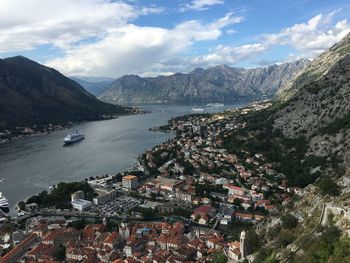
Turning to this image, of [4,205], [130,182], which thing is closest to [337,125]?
[130,182]

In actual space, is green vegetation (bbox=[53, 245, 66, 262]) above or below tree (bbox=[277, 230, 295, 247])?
below

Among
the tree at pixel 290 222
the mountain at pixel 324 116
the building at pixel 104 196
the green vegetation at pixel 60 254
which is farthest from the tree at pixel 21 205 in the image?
the mountain at pixel 324 116

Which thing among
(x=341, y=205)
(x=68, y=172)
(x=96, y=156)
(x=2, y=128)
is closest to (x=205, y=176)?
(x=68, y=172)

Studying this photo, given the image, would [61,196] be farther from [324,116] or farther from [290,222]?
[324,116]

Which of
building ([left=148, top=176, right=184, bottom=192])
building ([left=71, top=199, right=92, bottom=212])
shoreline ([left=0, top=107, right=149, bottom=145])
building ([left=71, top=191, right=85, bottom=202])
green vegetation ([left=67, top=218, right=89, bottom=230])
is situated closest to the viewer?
green vegetation ([left=67, top=218, right=89, bottom=230])

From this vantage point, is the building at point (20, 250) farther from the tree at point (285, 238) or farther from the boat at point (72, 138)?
the boat at point (72, 138)

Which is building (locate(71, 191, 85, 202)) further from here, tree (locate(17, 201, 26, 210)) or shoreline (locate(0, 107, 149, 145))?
shoreline (locate(0, 107, 149, 145))

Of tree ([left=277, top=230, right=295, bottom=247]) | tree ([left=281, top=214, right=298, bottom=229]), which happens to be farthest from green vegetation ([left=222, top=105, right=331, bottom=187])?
tree ([left=277, top=230, right=295, bottom=247])
